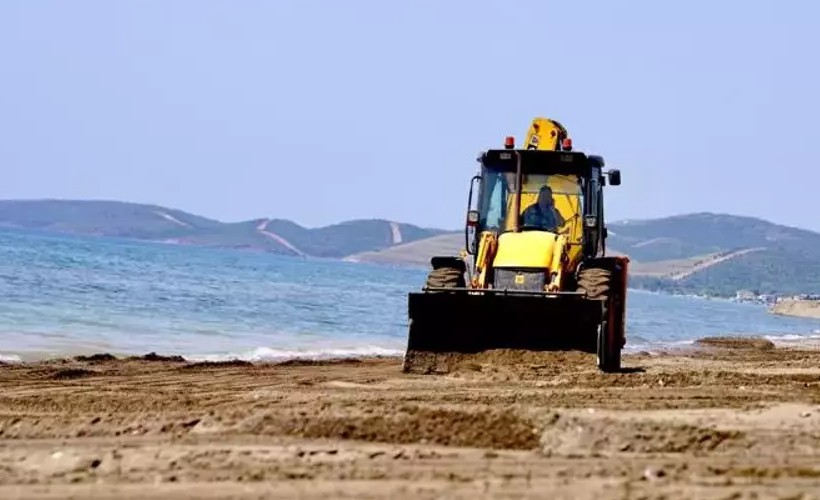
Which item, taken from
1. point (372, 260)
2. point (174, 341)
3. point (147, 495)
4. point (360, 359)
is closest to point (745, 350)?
point (360, 359)

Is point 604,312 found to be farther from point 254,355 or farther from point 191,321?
point 191,321

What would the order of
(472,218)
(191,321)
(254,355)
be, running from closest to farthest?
(472,218)
(254,355)
(191,321)

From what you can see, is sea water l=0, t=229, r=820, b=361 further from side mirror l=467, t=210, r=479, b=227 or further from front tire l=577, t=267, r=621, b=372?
front tire l=577, t=267, r=621, b=372

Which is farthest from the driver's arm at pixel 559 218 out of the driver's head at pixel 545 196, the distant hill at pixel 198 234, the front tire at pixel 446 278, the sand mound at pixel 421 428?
the distant hill at pixel 198 234

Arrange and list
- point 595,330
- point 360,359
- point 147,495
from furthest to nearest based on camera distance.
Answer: point 360,359 → point 595,330 → point 147,495

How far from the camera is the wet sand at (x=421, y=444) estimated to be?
21.1 ft

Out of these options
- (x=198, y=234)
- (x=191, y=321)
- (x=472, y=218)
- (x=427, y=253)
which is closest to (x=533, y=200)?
(x=472, y=218)

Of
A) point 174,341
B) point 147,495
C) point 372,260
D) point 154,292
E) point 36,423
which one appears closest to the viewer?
point 147,495

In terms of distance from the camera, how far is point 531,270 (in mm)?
14648

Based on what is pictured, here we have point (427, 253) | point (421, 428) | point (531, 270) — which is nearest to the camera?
point (421, 428)

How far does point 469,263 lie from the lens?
1555 centimetres

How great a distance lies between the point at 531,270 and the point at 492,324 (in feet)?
3.25

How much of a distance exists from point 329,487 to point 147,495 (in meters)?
0.92

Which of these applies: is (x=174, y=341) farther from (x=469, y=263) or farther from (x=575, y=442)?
(x=575, y=442)
